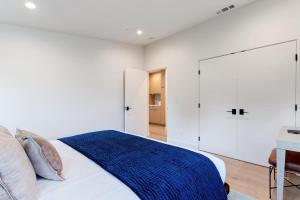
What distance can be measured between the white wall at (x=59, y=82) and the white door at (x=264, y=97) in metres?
3.04

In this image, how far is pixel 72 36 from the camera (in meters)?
4.24

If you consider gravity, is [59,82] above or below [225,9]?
below

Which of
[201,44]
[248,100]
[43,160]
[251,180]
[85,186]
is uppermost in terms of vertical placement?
[201,44]

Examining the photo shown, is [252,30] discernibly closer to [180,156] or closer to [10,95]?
[180,156]

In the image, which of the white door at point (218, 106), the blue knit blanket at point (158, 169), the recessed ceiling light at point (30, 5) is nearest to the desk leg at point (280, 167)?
the blue knit blanket at point (158, 169)

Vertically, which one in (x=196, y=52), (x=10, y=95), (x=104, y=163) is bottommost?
(x=104, y=163)

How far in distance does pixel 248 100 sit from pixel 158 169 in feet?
8.18

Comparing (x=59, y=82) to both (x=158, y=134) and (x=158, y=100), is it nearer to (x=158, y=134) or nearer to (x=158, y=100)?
(x=158, y=134)

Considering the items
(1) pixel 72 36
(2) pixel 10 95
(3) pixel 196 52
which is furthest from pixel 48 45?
(3) pixel 196 52

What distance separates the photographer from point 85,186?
3.84ft

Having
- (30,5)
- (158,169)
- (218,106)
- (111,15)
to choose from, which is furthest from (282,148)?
(30,5)

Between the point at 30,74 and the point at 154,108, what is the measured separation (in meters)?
4.90

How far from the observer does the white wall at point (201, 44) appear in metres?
2.80

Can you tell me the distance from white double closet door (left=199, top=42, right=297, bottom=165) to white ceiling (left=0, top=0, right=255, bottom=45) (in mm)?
973
